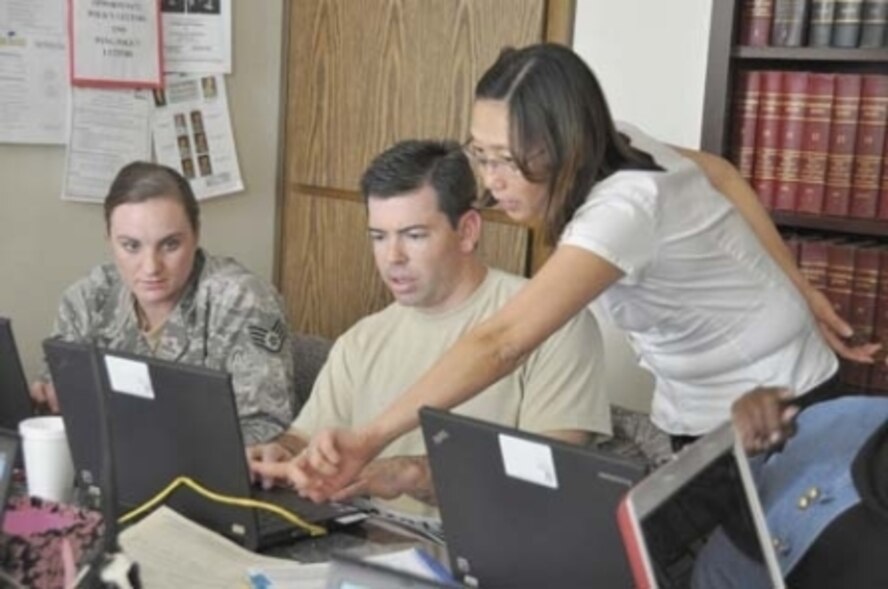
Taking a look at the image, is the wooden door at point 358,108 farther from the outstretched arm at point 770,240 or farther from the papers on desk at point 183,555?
the papers on desk at point 183,555

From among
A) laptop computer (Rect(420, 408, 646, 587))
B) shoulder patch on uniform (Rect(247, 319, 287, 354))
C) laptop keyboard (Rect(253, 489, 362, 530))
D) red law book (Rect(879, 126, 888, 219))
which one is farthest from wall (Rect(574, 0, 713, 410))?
laptop computer (Rect(420, 408, 646, 587))

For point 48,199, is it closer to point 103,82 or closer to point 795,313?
point 103,82

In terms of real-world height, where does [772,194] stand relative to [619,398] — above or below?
above

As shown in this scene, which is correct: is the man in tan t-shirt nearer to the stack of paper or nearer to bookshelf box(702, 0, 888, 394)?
the stack of paper

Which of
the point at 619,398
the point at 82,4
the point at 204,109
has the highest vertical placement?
the point at 82,4

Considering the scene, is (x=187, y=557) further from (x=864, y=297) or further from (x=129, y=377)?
(x=864, y=297)

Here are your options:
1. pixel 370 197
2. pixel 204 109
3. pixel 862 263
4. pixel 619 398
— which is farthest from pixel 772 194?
pixel 204 109

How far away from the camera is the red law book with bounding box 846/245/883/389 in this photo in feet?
8.18

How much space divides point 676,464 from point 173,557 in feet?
2.32

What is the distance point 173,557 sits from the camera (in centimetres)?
146

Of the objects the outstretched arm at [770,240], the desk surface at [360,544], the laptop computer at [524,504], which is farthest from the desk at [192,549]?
the outstretched arm at [770,240]

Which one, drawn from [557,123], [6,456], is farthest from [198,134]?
[6,456]

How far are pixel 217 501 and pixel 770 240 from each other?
1115 mm

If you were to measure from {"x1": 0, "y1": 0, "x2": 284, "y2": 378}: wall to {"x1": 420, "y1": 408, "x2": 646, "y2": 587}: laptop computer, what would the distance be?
2015mm
